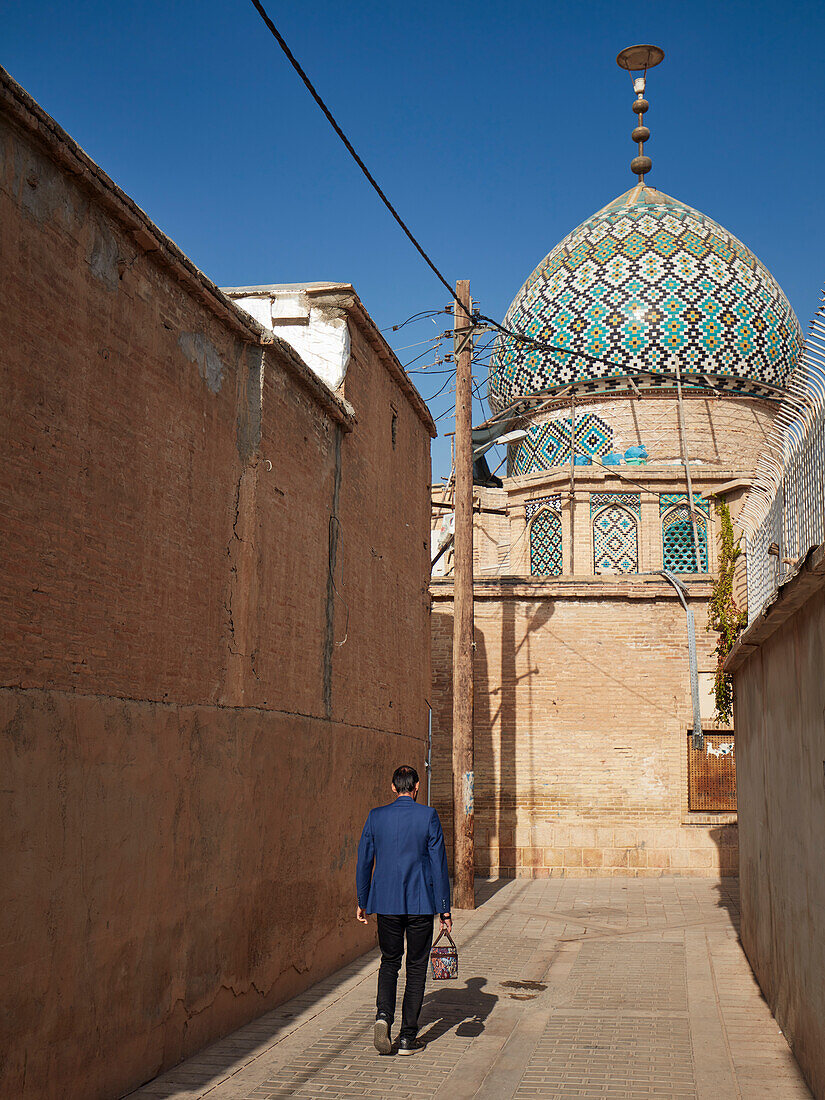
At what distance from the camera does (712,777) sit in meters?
15.9

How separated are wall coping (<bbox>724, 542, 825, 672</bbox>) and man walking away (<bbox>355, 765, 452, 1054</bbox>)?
87.0 inches

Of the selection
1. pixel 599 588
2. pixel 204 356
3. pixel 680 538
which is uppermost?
pixel 680 538

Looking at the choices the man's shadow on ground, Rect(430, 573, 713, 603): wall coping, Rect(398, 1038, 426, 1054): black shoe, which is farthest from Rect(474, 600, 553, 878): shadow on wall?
Rect(398, 1038, 426, 1054): black shoe

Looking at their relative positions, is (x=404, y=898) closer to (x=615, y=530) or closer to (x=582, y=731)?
(x=582, y=731)

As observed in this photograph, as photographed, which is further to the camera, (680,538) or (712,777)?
(680,538)

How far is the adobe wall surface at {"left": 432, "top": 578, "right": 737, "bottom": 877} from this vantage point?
15922mm

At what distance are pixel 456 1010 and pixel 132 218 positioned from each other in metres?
5.31

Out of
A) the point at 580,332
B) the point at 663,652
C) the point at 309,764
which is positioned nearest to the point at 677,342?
the point at 580,332

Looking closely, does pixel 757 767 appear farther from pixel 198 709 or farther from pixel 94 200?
pixel 94 200

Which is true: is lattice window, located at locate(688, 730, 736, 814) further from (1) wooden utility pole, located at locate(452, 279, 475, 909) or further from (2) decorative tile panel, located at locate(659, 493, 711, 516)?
A: (2) decorative tile panel, located at locate(659, 493, 711, 516)

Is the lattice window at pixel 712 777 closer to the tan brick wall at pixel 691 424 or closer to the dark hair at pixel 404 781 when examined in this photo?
the tan brick wall at pixel 691 424

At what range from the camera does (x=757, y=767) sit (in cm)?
841

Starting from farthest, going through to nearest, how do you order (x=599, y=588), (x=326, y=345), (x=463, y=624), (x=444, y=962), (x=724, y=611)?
(x=599, y=588) < (x=724, y=611) < (x=463, y=624) < (x=326, y=345) < (x=444, y=962)

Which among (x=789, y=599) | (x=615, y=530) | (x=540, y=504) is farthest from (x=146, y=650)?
(x=540, y=504)
